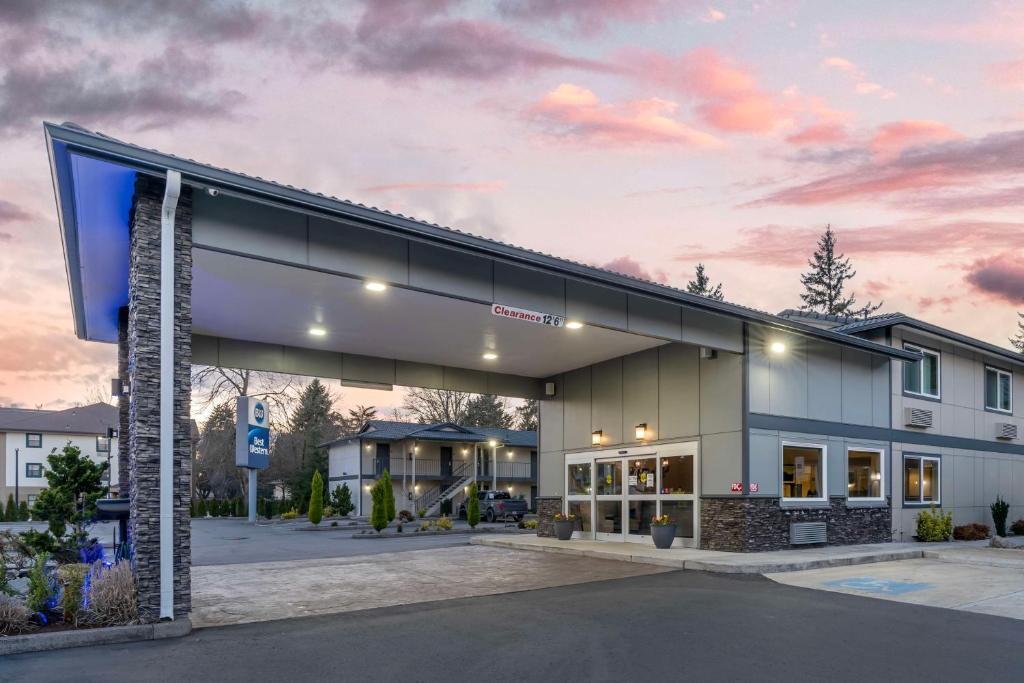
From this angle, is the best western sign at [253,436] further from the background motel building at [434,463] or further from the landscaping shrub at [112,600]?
the background motel building at [434,463]

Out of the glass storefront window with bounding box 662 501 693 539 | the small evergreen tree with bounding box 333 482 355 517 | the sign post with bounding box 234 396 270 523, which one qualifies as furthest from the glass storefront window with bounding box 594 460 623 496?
the small evergreen tree with bounding box 333 482 355 517

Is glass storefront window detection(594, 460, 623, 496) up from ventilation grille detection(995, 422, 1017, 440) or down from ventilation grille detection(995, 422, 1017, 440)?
down

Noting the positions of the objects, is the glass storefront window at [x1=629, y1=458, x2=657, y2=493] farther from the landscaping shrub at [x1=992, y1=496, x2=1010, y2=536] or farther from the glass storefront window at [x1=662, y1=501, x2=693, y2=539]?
the landscaping shrub at [x1=992, y1=496, x2=1010, y2=536]

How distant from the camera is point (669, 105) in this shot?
1698cm

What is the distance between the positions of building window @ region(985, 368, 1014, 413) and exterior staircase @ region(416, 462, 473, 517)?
28348 millimetres

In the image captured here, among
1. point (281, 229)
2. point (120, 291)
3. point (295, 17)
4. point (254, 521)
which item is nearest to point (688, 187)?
point (295, 17)

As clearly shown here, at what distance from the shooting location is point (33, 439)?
64.2 metres

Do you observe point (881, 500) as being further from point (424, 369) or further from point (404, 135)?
point (404, 135)

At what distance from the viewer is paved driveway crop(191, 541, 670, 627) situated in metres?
10.6

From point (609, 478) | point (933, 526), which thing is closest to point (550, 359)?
point (609, 478)

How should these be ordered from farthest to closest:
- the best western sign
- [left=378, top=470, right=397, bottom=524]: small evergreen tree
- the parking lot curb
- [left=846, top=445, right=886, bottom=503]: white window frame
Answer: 1. [left=378, top=470, right=397, bottom=524]: small evergreen tree
2. the best western sign
3. [left=846, top=445, right=886, bottom=503]: white window frame
4. the parking lot curb

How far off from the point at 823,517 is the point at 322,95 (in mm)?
14392

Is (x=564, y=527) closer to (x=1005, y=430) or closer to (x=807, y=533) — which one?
(x=807, y=533)

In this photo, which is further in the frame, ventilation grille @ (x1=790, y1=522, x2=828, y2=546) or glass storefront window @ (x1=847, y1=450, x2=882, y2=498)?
glass storefront window @ (x1=847, y1=450, x2=882, y2=498)
